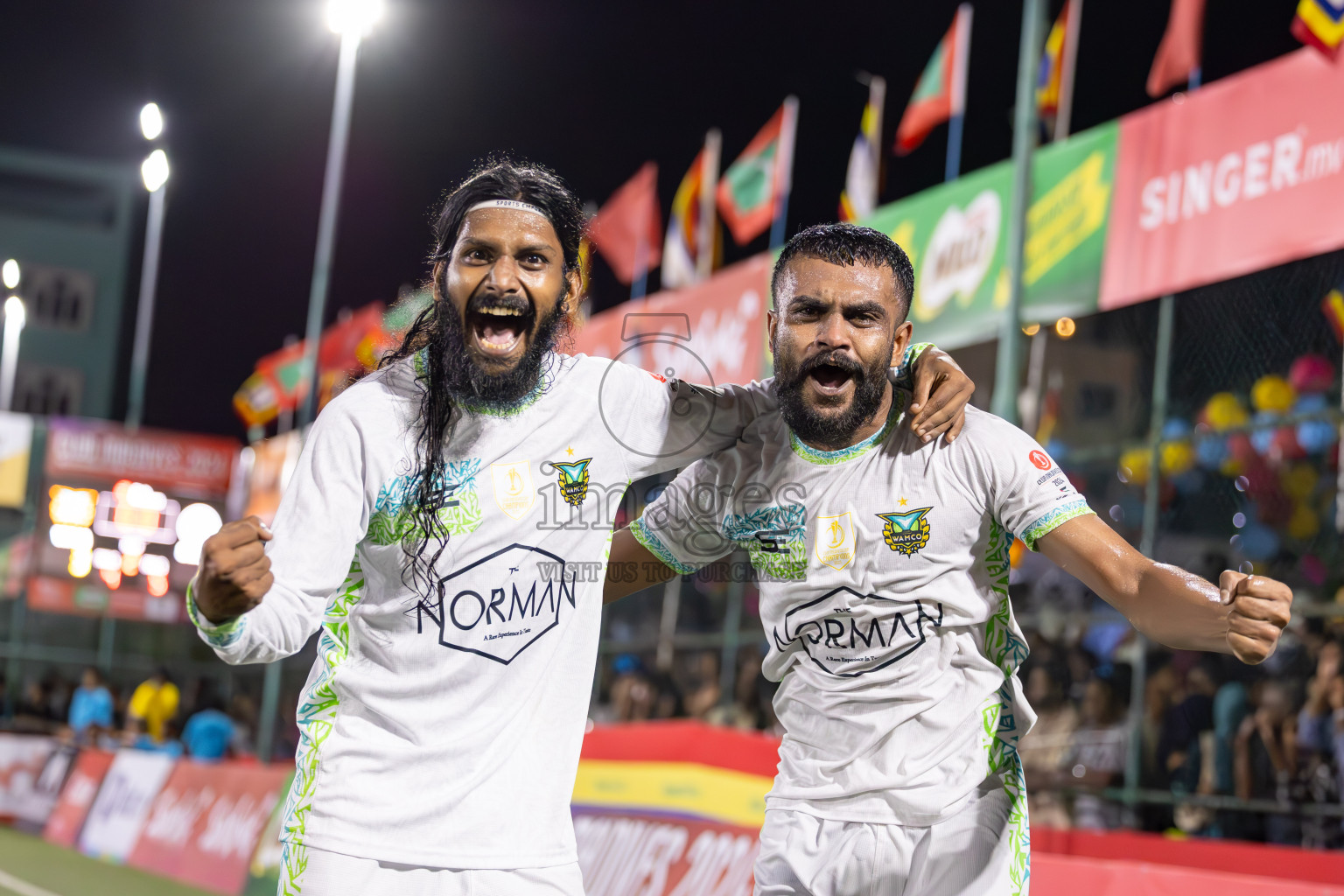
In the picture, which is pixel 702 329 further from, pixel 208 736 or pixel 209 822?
pixel 208 736

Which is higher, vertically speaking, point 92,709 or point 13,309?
point 13,309

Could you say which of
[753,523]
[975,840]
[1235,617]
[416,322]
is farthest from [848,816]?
[416,322]

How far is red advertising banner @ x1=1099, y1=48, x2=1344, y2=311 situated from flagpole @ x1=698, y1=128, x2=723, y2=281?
8047mm

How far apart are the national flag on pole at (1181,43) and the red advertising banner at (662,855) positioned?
21.4 feet

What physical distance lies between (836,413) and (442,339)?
38.3 inches

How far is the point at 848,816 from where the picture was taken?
3348 mm

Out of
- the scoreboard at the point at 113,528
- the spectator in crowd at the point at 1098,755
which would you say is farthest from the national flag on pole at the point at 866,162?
the scoreboard at the point at 113,528

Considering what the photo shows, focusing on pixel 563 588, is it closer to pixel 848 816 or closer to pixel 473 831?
pixel 473 831

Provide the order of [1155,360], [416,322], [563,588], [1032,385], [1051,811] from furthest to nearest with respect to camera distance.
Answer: [1032,385] → [1155,360] → [1051,811] → [416,322] → [563,588]

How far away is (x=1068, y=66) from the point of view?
36.2 feet

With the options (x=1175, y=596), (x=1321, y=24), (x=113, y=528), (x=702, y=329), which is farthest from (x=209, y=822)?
(x=113, y=528)

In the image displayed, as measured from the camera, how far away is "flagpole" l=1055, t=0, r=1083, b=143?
1088 cm

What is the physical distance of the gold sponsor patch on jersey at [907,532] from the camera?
343cm

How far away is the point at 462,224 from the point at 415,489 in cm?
68
